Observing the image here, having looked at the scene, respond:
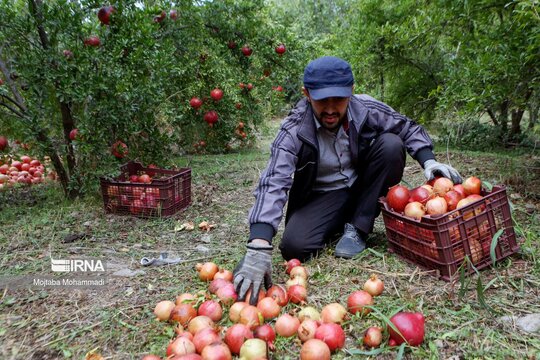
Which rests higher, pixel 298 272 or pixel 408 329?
pixel 298 272

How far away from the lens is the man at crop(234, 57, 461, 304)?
2.74 meters

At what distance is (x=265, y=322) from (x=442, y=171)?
165 cm

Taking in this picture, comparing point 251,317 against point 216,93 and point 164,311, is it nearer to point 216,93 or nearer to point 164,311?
point 164,311

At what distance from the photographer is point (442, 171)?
2.98m

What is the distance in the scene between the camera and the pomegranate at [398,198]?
2847 millimetres

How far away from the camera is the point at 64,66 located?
4102 millimetres

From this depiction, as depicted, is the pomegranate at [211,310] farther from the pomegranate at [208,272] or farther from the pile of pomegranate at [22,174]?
the pile of pomegranate at [22,174]

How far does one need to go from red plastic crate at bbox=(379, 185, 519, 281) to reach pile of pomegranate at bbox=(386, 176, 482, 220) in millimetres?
71

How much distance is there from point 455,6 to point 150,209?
360 cm

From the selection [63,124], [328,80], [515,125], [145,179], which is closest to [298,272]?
[328,80]

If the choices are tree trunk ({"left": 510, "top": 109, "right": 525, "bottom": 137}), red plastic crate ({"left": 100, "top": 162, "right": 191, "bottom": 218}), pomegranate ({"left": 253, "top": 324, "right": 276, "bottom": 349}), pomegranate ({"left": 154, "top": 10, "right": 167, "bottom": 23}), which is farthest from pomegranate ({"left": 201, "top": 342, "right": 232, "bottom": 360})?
tree trunk ({"left": 510, "top": 109, "right": 525, "bottom": 137})

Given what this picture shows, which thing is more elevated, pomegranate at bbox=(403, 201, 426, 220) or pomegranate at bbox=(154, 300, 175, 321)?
pomegranate at bbox=(403, 201, 426, 220)

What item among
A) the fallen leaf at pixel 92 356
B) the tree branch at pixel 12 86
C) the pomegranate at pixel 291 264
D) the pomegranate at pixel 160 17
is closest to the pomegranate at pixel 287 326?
the pomegranate at pixel 291 264

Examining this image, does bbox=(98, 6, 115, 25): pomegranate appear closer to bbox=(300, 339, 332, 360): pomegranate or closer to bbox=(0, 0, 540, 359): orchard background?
bbox=(0, 0, 540, 359): orchard background
